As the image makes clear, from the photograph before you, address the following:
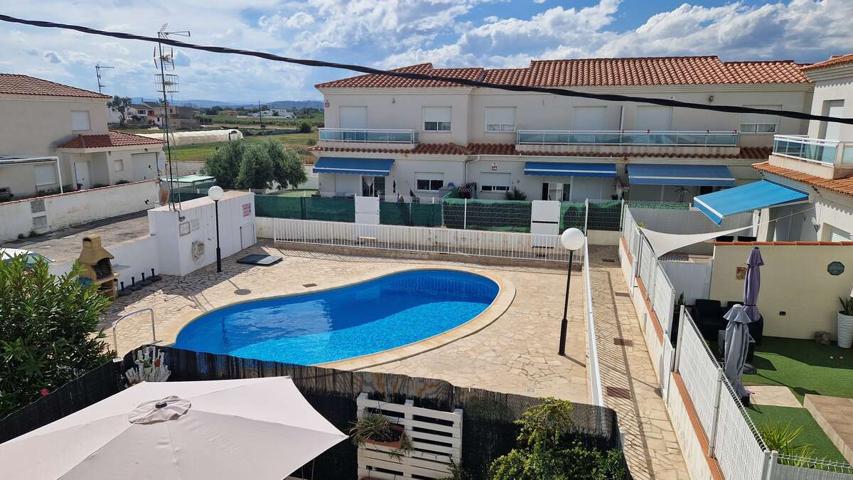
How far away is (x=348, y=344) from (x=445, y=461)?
8.48 m

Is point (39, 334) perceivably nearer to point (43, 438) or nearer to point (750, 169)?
point (43, 438)

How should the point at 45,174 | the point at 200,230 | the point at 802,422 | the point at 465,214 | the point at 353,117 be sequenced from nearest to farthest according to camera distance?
the point at 802,422
the point at 200,230
the point at 465,214
the point at 45,174
the point at 353,117

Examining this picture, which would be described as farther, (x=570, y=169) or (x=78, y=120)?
(x=78, y=120)

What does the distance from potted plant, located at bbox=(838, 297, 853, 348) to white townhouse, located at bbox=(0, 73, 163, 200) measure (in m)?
37.8

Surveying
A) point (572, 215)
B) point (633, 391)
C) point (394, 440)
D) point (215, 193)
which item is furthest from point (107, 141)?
point (633, 391)

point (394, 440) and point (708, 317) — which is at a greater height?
point (708, 317)

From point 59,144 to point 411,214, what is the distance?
980 inches

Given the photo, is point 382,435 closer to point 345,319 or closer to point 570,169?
point 345,319

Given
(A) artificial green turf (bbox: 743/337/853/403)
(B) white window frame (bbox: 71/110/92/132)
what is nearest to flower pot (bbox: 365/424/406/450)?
(A) artificial green turf (bbox: 743/337/853/403)

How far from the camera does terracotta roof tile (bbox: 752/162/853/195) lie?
15216 millimetres

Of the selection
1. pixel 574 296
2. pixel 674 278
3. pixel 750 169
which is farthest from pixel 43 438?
pixel 750 169

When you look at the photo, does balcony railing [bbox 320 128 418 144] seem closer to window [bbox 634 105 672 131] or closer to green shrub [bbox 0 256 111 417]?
window [bbox 634 105 672 131]

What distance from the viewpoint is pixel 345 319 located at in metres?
19.1

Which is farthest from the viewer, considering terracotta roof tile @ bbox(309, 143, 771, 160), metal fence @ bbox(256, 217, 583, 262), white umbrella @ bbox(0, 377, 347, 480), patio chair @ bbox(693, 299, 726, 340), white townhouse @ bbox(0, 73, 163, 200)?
white townhouse @ bbox(0, 73, 163, 200)
